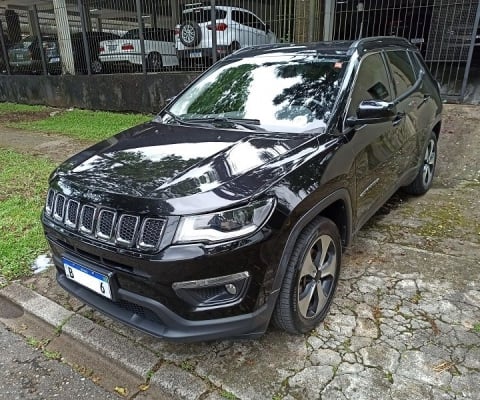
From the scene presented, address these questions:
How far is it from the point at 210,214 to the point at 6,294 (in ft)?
6.94

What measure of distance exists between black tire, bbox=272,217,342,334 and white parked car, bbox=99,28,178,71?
27.9 feet

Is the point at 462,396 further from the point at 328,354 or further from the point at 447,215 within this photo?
the point at 447,215

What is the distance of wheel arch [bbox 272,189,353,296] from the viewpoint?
6.95ft

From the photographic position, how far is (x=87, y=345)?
8.66 ft

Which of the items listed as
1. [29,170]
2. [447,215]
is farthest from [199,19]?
[447,215]

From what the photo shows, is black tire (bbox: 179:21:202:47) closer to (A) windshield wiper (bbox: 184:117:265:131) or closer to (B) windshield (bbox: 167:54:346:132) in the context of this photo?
(B) windshield (bbox: 167:54:346:132)

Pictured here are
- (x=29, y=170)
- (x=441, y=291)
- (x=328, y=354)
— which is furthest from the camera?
(x=29, y=170)

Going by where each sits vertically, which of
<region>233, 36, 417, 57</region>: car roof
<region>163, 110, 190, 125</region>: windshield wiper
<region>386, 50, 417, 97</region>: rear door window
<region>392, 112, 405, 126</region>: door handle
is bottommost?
<region>392, 112, 405, 126</region>: door handle

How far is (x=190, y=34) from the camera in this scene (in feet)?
31.2

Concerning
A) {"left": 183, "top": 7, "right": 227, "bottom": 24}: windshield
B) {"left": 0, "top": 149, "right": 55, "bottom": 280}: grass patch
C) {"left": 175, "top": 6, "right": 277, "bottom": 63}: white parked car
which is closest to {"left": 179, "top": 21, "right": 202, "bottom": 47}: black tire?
{"left": 175, "top": 6, "right": 277, "bottom": 63}: white parked car

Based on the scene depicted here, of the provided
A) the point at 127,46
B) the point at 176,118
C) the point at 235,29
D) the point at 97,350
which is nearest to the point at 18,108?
the point at 127,46

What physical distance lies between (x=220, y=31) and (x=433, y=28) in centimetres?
450

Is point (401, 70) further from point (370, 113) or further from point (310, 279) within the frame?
point (310, 279)

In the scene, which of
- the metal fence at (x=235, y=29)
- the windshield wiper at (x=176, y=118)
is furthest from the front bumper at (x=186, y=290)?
the metal fence at (x=235, y=29)
